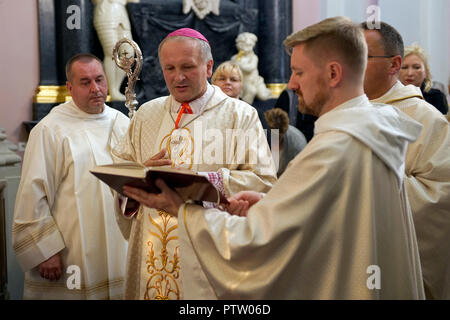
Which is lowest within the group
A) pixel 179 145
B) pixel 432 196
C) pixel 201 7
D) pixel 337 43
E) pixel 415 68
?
pixel 432 196

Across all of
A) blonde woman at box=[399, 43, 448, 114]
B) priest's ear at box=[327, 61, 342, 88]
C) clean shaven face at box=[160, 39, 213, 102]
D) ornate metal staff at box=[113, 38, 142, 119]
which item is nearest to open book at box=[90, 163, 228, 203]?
priest's ear at box=[327, 61, 342, 88]

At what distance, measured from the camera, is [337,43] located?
7.25 ft

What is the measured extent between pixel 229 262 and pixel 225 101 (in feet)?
4.57

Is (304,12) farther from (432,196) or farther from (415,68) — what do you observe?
(432,196)

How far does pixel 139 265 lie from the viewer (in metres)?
3.20

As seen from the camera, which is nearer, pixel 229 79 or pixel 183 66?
pixel 183 66

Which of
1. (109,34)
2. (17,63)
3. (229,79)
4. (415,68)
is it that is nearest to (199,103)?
(229,79)

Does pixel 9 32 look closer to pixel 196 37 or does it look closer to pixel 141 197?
pixel 196 37

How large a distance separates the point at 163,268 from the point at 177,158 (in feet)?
2.01

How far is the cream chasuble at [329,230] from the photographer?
2.07 metres

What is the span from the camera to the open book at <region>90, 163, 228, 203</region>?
7.20 feet

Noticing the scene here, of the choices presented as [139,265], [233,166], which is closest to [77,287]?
[139,265]

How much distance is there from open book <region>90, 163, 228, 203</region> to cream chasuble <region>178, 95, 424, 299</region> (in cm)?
15

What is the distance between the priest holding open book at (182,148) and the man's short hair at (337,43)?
0.95m
